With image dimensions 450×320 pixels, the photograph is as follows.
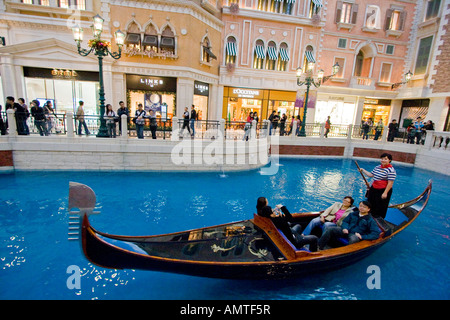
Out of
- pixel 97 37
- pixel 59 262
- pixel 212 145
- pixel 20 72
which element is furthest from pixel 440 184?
pixel 20 72

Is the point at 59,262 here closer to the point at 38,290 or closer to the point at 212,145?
the point at 38,290

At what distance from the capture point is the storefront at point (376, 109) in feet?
58.5

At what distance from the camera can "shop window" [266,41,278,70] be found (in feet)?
50.0

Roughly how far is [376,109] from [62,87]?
21146 mm

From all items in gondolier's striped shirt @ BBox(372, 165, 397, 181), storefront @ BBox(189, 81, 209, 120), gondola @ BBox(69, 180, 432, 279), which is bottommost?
gondola @ BBox(69, 180, 432, 279)

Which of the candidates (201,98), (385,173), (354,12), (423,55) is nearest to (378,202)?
(385,173)

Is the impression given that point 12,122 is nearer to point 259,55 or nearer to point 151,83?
point 151,83

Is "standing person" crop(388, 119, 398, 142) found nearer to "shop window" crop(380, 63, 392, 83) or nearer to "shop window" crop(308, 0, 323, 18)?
"shop window" crop(380, 63, 392, 83)

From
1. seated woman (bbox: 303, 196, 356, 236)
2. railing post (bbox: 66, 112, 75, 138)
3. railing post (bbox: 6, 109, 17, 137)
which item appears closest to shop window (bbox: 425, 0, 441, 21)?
seated woman (bbox: 303, 196, 356, 236)

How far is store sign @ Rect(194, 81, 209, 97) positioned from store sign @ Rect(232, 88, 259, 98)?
1.92 metres

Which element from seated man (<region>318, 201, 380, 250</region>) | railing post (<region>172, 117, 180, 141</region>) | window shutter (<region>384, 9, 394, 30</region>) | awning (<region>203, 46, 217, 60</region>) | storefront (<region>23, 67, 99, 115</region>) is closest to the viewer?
seated man (<region>318, 201, 380, 250</region>)
